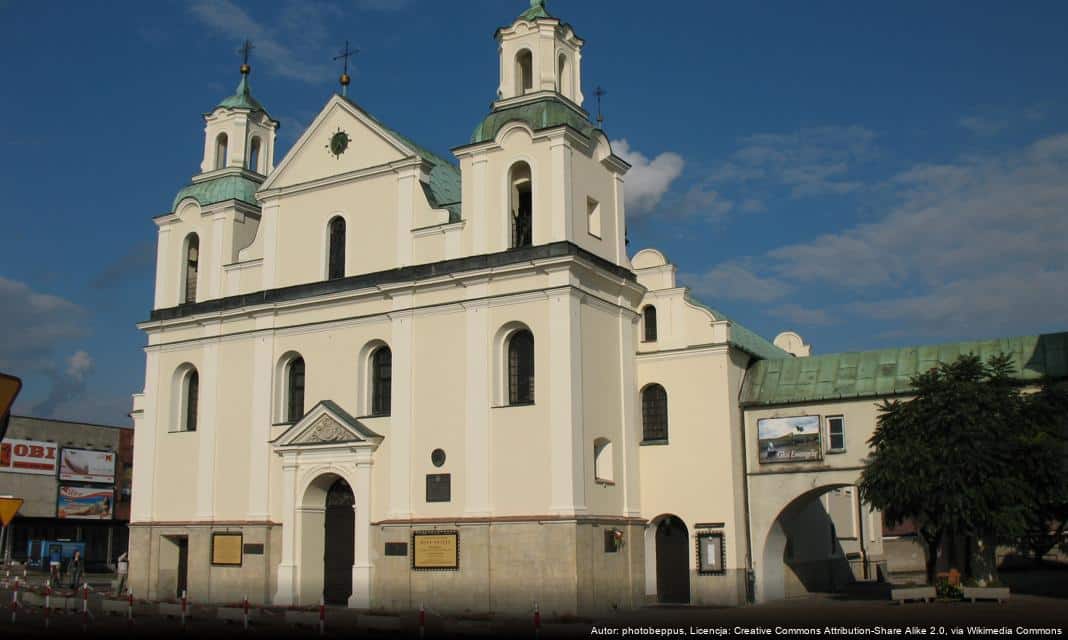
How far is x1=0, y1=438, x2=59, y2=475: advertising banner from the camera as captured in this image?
5675 cm

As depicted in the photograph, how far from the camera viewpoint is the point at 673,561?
35562mm

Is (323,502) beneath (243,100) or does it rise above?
beneath

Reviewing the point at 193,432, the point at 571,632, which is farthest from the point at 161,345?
the point at 571,632

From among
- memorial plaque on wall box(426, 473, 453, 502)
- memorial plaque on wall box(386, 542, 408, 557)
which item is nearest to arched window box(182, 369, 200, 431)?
memorial plaque on wall box(386, 542, 408, 557)

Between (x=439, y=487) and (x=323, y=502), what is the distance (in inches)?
196

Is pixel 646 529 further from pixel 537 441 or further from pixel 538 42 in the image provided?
pixel 538 42

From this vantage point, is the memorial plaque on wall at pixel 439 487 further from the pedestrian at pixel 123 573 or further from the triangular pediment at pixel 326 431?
the pedestrian at pixel 123 573

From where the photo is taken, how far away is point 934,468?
97.5ft

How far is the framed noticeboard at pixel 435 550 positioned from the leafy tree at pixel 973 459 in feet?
39.0

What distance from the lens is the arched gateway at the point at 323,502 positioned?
33.8 m

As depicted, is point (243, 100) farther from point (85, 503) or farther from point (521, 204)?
point (85, 503)

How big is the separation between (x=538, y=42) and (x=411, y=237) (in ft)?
24.7

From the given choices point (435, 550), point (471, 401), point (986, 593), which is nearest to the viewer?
point (986, 593)

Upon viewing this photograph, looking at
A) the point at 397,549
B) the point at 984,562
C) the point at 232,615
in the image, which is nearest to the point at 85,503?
the point at 397,549
